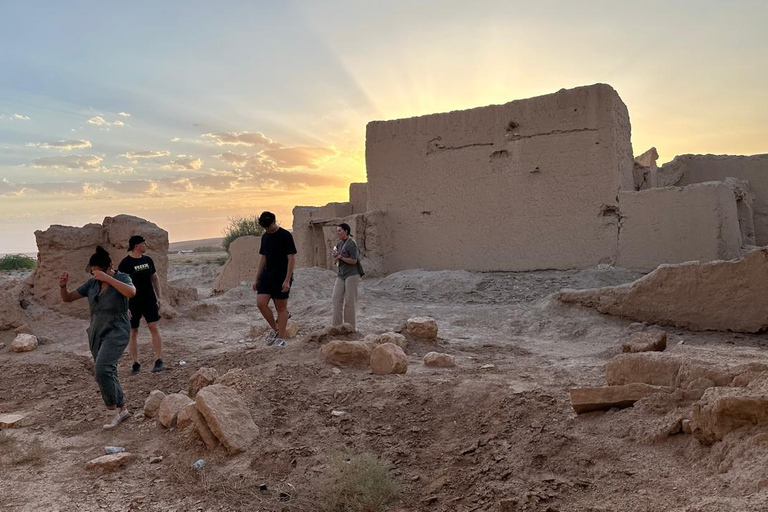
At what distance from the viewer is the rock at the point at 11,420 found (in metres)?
4.85

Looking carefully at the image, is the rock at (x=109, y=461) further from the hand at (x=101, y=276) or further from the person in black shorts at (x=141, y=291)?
the person in black shorts at (x=141, y=291)

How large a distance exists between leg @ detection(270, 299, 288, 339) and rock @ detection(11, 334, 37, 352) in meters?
3.48

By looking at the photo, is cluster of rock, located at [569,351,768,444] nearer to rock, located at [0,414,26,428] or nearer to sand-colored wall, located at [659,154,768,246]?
rock, located at [0,414,26,428]

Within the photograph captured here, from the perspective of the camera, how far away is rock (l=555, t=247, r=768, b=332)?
5898 millimetres

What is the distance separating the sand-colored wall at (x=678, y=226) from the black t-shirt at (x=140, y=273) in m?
7.78

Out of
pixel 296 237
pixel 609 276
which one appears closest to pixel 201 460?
pixel 609 276

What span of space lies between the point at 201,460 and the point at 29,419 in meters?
2.26

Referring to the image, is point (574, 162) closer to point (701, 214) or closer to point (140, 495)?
point (701, 214)

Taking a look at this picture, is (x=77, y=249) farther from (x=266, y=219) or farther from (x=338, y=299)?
(x=338, y=299)

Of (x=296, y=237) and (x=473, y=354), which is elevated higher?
(x=296, y=237)

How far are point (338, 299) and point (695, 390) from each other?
4.23m

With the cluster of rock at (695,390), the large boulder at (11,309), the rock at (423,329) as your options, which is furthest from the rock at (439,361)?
the large boulder at (11,309)

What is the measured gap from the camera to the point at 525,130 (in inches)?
431

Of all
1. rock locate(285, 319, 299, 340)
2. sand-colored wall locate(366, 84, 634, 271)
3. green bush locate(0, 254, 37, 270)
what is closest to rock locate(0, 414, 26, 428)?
rock locate(285, 319, 299, 340)
